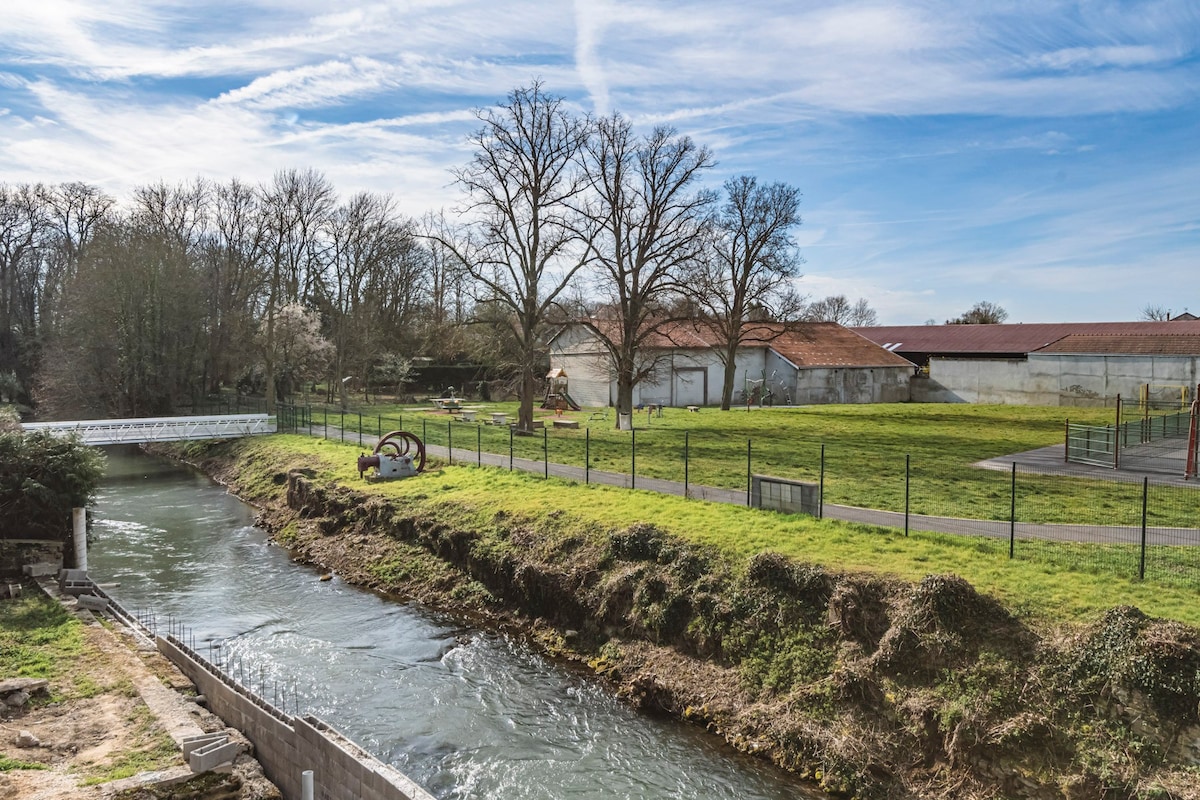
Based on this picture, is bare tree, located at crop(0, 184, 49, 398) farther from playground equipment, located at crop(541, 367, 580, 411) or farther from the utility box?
the utility box

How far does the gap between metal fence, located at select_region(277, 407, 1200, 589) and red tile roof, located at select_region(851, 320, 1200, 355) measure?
3401 centimetres

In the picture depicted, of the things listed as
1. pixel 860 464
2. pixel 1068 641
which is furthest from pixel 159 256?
pixel 1068 641

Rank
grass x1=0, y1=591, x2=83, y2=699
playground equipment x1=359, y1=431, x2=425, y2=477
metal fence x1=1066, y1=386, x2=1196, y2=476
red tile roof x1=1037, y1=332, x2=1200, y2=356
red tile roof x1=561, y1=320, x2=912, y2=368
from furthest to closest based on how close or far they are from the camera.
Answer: red tile roof x1=561, y1=320, x2=912, y2=368
red tile roof x1=1037, y1=332, x2=1200, y2=356
playground equipment x1=359, y1=431, x2=425, y2=477
metal fence x1=1066, y1=386, x2=1196, y2=476
grass x1=0, y1=591, x2=83, y2=699

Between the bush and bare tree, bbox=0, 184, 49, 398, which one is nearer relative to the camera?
the bush

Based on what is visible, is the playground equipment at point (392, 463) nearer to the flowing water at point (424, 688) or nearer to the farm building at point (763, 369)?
the flowing water at point (424, 688)

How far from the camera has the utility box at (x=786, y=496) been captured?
1719 cm

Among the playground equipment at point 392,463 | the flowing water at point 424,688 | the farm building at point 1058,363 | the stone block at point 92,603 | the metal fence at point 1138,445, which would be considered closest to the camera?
the flowing water at point 424,688

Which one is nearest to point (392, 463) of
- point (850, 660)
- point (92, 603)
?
point (92, 603)

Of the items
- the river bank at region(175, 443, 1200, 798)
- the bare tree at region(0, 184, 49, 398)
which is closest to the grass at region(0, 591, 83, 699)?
the river bank at region(175, 443, 1200, 798)

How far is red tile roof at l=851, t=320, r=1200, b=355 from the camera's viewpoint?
54597 mm

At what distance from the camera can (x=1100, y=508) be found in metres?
17.6

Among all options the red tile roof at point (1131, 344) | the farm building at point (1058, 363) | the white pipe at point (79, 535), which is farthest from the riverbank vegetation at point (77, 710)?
the red tile roof at point (1131, 344)

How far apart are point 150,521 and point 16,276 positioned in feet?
147

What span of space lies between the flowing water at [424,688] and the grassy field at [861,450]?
20.9ft
